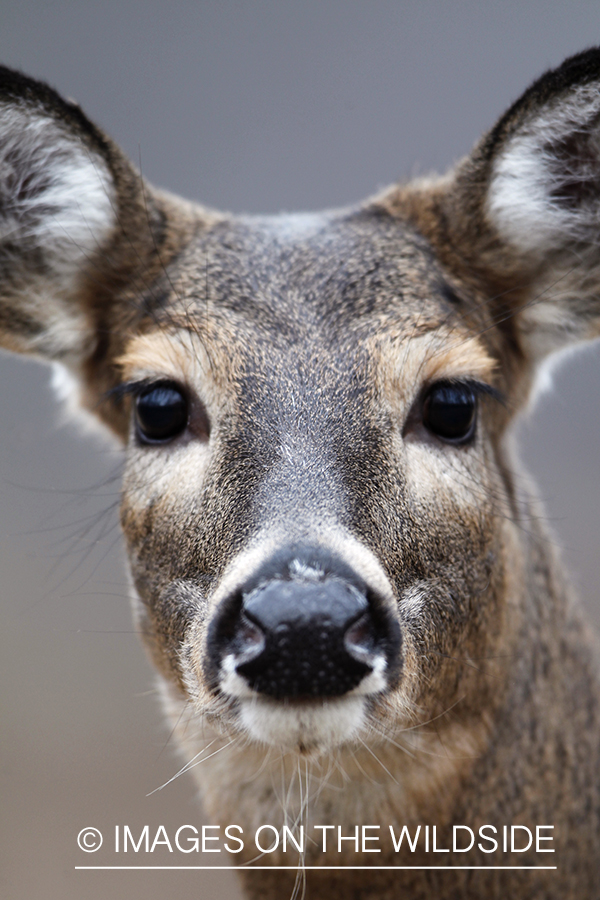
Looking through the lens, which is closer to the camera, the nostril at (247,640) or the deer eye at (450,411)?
the nostril at (247,640)

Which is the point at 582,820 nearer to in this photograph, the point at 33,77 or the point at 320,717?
the point at 320,717

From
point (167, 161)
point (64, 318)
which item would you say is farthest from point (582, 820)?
point (167, 161)

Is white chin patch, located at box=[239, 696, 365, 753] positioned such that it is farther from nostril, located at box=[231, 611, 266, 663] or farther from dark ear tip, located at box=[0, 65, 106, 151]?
dark ear tip, located at box=[0, 65, 106, 151]

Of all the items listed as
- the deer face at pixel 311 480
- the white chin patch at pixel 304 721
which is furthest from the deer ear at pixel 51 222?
the white chin patch at pixel 304 721

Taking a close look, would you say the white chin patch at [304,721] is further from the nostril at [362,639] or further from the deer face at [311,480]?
the nostril at [362,639]
